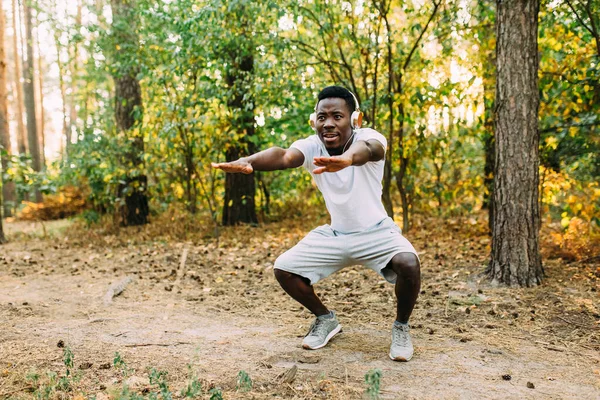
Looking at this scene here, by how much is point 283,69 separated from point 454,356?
17.1 feet

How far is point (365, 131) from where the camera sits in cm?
386

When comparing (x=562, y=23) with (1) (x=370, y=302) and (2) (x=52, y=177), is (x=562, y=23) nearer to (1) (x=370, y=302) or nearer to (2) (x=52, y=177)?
(1) (x=370, y=302)

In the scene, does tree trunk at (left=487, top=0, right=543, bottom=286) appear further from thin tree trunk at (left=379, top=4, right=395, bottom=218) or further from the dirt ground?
thin tree trunk at (left=379, top=4, right=395, bottom=218)

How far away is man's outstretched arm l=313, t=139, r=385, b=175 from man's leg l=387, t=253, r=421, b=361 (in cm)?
71

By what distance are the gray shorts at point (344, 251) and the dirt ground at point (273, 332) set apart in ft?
1.95

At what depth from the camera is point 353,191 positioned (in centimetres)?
382

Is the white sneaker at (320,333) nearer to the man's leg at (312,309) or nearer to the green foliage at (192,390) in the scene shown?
the man's leg at (312,309)

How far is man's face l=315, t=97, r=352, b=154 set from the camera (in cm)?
383

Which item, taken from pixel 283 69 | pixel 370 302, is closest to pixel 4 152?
pixel 283 69

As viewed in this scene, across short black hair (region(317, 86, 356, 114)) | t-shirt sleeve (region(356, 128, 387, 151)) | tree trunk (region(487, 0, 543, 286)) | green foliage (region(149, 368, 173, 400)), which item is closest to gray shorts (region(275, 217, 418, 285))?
t-shirt sleeve (region(356, 128, 387, 151))

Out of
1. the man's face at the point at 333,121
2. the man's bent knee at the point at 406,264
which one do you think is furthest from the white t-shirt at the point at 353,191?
the man's bent knee at the point at 406,264

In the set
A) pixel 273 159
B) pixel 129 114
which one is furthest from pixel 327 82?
pixel 273 159

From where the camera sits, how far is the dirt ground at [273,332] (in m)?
3.22

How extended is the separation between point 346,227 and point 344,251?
0.18 metres
